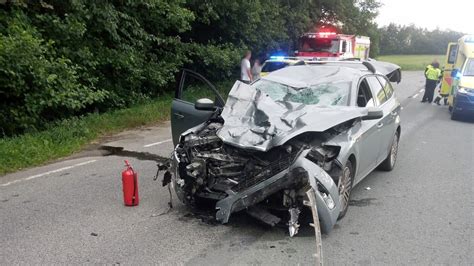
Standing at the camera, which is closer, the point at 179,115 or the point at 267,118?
the point at 267,118

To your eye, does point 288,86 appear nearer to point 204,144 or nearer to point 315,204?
point 204,144

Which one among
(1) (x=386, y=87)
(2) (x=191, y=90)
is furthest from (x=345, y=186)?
(2) (x=191, y=90)

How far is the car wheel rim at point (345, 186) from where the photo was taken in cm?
505

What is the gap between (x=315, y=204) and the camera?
431 centimetres

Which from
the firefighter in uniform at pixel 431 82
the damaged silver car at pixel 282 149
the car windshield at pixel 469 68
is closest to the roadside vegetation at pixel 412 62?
the firefighter in uniform at pixel 431 82

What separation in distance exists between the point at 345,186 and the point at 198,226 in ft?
5.44

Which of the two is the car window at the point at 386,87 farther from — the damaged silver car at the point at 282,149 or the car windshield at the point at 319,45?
the car windshield at the point at 319,45

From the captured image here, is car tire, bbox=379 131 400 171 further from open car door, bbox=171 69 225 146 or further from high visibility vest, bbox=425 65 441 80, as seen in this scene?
high visibility vest, bbox=425 65 441 80

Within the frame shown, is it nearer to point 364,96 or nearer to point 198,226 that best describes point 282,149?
point 198,226

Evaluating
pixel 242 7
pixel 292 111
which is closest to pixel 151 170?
pixel 292 111

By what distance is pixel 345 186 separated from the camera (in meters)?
5.21

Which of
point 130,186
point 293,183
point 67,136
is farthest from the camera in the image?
point 67,136

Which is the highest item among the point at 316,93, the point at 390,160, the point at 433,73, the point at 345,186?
the point at 316,93

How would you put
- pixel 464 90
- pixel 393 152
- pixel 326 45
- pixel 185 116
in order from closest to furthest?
1. pixel 185 116
2. pixel 393 152
3. pixel 464 90
4. pixel 326 45
